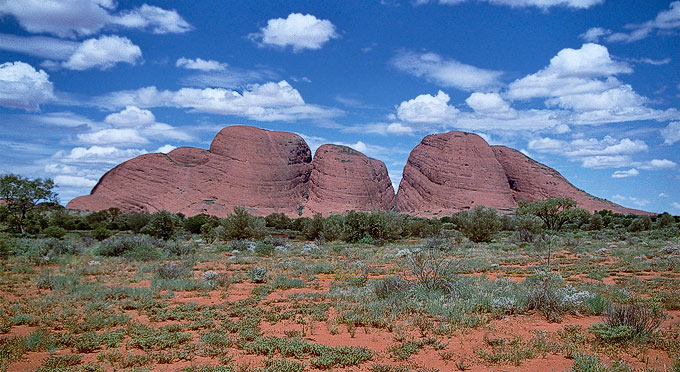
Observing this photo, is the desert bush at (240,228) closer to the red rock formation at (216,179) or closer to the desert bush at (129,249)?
the desert bush at (129,249)

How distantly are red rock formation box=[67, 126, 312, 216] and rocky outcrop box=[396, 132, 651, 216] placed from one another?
62.5 feet

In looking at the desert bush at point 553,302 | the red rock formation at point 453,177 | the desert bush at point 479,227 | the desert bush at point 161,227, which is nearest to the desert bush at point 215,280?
the desert bush at point 553,302

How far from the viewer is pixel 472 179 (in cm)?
6581

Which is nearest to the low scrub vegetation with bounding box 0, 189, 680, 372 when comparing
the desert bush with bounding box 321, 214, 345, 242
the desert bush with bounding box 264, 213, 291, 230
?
the desert bush with bounding box 321, 214, 345, 242

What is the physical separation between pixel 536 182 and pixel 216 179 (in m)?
49.7

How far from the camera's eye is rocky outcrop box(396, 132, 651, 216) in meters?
64.1

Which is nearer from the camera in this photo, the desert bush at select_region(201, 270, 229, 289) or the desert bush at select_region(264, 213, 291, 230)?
the desert bush at select_region(201, 270, 229, 289)

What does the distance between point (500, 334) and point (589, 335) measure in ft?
4.08

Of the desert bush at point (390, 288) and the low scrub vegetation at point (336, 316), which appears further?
the desert bush at point (390, 288)

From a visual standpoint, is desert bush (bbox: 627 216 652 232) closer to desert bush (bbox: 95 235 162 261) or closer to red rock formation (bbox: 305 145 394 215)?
desert bush (bbox: 95 235 162 261)

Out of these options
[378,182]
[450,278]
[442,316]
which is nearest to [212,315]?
[442,316]

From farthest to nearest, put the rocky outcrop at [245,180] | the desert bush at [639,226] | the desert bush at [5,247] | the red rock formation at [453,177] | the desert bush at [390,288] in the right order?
the red rock formation at [453,177], the rocky outcrop at [245,180], the desert bush at [639,226], the desert bush at [5,247], the desert bush at [390,288]

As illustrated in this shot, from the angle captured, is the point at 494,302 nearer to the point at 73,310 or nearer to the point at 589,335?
the point at 589,335

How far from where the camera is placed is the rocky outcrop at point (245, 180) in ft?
205
